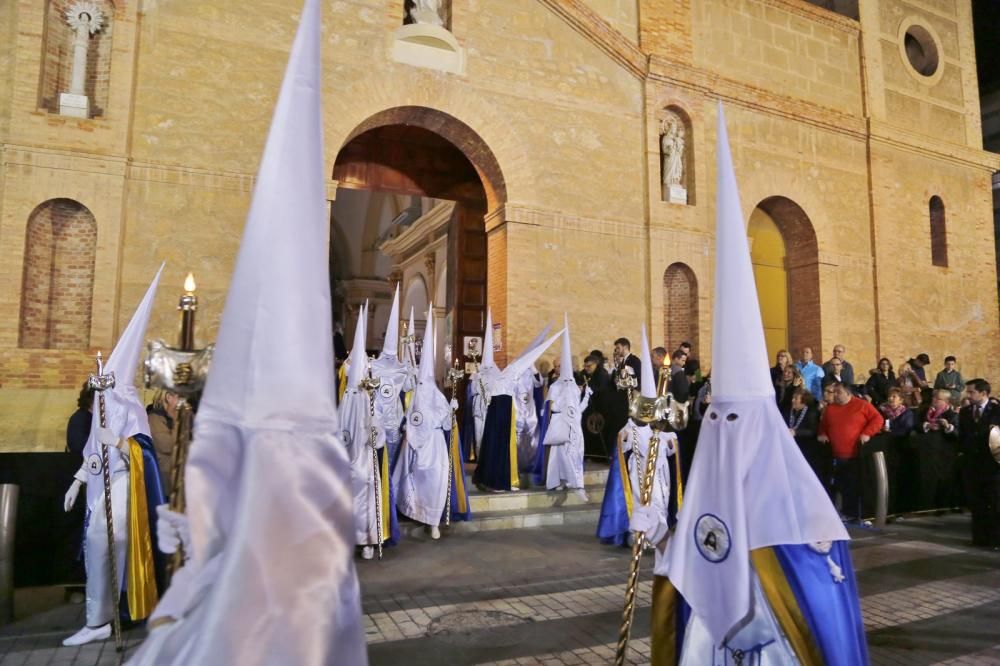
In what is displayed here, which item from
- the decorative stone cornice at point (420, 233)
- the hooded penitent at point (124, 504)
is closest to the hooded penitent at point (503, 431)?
the hooded penitent at point (124, 504)

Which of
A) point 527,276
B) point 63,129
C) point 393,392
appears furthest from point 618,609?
point 63,129

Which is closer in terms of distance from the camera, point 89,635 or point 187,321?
point 187,321

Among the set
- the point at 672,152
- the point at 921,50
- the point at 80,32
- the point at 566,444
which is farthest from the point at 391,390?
the point at 921,50

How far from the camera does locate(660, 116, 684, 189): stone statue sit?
14.1m

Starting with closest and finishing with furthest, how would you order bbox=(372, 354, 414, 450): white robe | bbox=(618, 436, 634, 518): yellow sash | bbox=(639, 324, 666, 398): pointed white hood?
1. bbox=(639, 324, 666, 398): pointed white hood
2. bbox=(618, 436, 634, 518): yellow sash
3. bbox=(372, 354, 414, 450): white robe

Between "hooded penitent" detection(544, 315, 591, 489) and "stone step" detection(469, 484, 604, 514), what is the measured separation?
0.49ft

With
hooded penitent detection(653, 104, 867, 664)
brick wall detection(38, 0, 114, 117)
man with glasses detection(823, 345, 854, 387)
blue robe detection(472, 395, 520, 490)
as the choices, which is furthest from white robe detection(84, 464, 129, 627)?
man with glasses detection(823, 345, 854, 387)

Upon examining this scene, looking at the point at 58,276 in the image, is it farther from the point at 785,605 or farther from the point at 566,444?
the point at 785,605

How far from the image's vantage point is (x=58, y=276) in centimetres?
949

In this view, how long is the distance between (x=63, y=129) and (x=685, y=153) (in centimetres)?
1143

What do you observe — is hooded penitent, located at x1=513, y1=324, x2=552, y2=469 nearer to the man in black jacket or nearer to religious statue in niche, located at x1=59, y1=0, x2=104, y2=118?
the man in black jacket

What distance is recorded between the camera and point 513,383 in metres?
8.91

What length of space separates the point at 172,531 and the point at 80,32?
1097 cm

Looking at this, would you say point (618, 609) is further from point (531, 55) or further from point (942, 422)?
point (531, 55)
